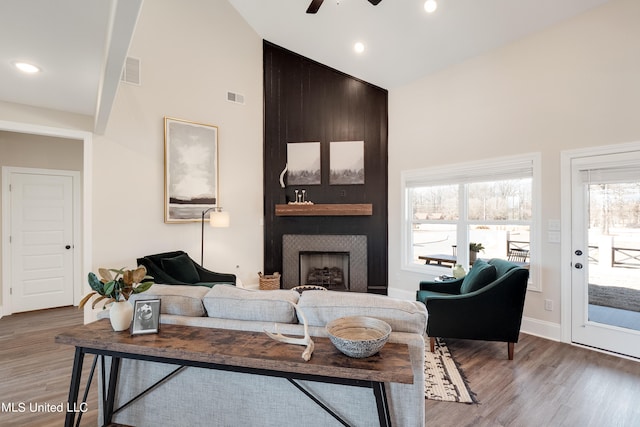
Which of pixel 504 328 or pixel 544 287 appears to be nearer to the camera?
pixel 504 328

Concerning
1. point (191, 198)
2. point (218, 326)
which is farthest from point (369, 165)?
point (218, 326)

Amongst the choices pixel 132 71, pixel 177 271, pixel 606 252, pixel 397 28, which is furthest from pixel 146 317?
pixel 397 28

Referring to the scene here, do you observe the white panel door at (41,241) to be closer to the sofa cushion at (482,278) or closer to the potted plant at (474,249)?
the sofa cushion at (482,278)

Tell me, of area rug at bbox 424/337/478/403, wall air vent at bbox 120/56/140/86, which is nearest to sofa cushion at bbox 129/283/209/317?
area rug at bbox 424/337/478/403

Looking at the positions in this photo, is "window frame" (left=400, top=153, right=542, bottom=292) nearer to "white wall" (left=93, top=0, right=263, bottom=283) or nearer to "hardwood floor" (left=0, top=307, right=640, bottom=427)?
"hardwood floor" (left=0, top=307, right=640, bottom=427)

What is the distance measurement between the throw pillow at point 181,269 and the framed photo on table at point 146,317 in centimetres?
231

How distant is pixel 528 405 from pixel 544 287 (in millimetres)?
1690

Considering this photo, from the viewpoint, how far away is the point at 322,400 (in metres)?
1.46

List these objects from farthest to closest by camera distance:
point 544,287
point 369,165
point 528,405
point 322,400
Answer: point 369,165 < point 544,287 < point 528,405 < point 322,400

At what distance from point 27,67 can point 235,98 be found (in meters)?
2.84

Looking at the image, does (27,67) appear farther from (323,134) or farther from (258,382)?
(323,134)

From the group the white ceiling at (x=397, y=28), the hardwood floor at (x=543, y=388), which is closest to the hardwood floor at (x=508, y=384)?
the hardwood floor at (x=543, y=388)

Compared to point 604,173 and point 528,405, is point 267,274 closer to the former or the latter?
point 528,405

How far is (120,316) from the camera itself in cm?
162
